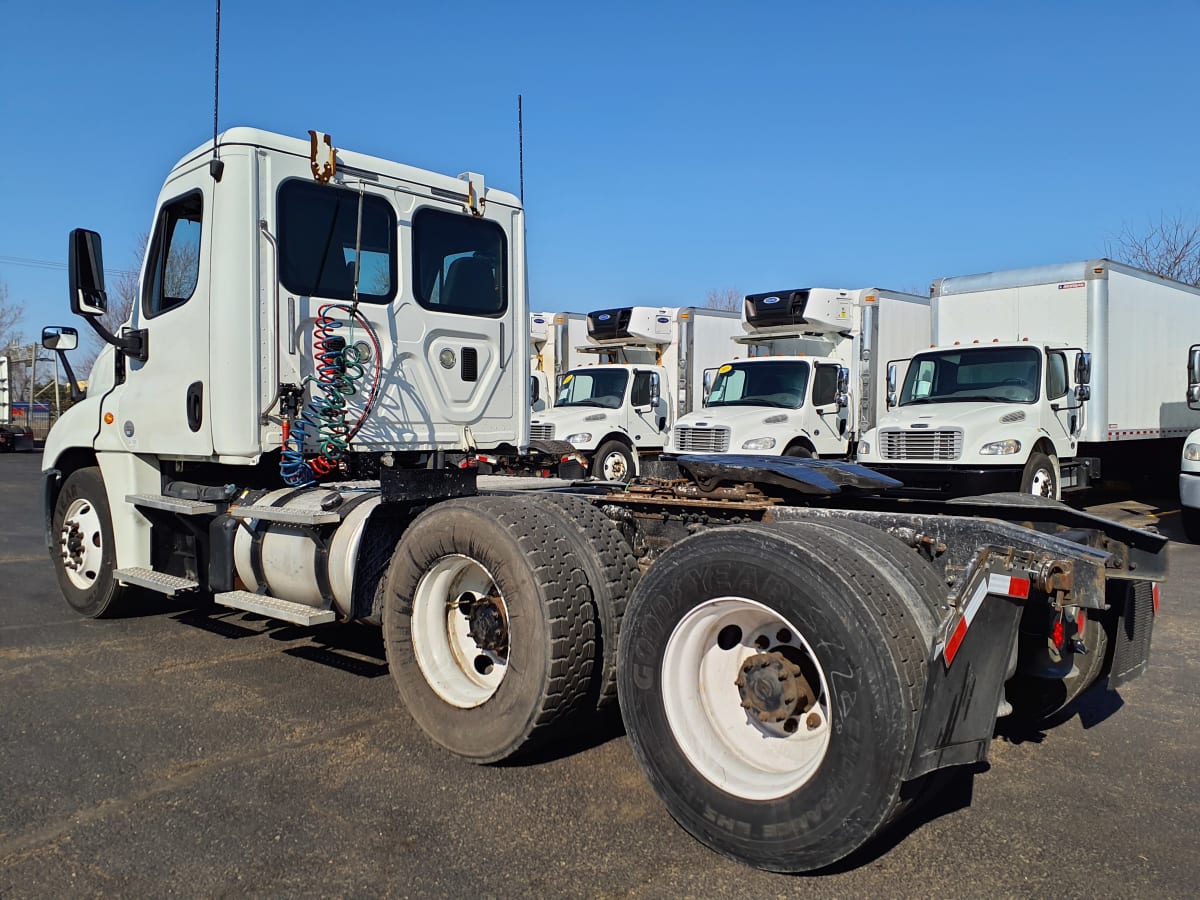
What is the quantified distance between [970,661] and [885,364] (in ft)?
45.2

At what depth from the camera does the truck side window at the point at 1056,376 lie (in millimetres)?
12640

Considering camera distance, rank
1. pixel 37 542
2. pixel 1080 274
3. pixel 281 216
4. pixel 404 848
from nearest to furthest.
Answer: pixel 404 848
pixel 281 216
pixel 37 542
pixel 1080 274

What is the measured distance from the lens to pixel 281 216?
5566mm

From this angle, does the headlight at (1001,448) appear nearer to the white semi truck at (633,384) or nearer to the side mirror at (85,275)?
the white semi truck at (633,384)

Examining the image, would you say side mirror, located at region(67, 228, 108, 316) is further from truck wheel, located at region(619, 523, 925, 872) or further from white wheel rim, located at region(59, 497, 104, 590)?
truck wheel, located at region(619, 523, 925, 872)

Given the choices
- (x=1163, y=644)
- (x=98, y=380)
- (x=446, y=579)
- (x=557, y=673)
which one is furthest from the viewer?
(x=98, y=380)

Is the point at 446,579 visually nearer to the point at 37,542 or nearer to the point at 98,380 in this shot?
the point at 98,380

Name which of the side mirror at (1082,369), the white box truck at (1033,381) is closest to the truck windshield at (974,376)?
the white box truck at (1033,381)

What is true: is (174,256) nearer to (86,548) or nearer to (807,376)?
(86,548)

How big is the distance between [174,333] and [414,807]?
141 inches

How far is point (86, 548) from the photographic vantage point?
689 centimetres

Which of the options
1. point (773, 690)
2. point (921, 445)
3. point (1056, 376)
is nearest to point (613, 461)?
point (921, 445)

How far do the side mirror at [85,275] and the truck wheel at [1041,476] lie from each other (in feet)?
33.8

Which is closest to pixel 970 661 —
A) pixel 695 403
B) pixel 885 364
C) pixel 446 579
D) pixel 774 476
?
pixel 774 476
